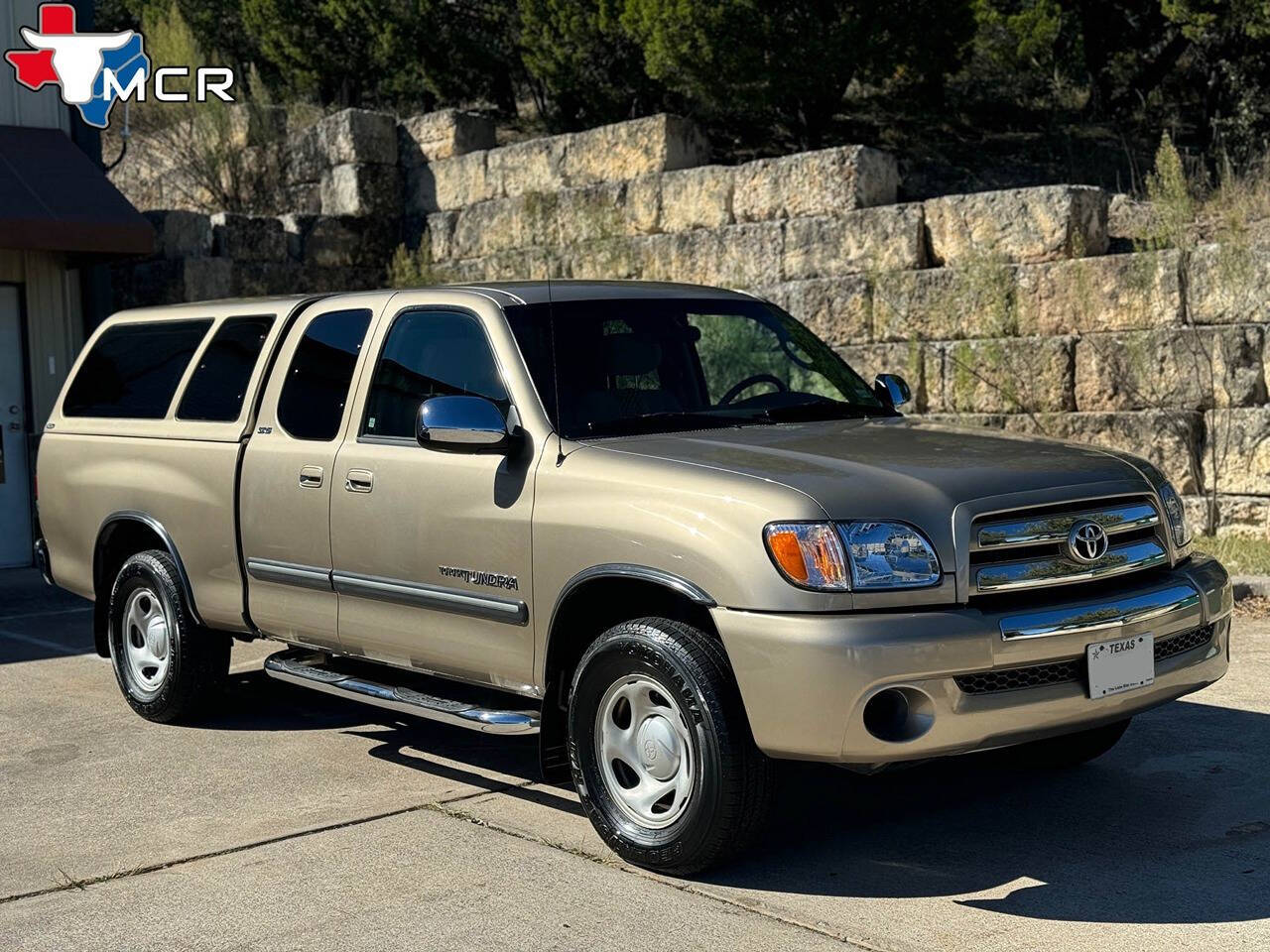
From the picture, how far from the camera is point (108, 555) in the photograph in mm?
7574

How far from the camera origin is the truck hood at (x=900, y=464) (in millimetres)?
4566

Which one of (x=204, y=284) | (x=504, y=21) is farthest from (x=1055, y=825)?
(x=504, y=21)

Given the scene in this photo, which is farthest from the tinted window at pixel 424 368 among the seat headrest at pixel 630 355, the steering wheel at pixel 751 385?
the steering wheel at pixel 751 385

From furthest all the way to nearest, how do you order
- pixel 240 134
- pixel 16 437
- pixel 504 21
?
pixel 504 21
pixel 240 134
pixel 16 437

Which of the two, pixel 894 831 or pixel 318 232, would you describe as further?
pixel 318 232

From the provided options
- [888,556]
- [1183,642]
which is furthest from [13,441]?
[1183,642]

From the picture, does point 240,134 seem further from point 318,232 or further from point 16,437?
point 16,437

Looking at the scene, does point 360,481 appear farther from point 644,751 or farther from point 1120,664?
point 1120,664

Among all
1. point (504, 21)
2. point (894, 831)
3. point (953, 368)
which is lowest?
point (894, 831)

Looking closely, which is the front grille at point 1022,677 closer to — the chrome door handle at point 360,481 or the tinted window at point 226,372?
the chrome door handle at point 360,481

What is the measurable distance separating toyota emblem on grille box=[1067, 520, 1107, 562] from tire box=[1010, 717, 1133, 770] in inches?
50.6

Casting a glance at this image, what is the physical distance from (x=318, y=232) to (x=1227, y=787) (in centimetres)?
1239

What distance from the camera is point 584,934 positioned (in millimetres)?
4336

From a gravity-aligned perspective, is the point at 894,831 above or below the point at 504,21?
below
